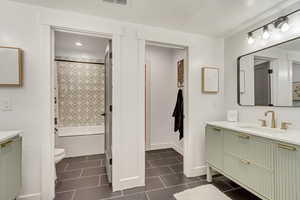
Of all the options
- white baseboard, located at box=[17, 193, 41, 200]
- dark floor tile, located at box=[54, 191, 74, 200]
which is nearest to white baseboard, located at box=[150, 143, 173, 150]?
dark floor tile, located at box=[54, 191, 74, 200]

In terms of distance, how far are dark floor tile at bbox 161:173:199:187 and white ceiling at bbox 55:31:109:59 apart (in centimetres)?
277

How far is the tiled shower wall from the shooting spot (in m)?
3.34

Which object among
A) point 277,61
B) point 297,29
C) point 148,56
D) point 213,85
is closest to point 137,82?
point 213,85

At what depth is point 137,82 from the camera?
77.0 inches

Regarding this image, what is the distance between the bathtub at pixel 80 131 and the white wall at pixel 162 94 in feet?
4.15

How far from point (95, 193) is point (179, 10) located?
257 centimetres

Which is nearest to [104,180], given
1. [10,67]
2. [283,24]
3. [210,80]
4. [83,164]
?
[83,164]

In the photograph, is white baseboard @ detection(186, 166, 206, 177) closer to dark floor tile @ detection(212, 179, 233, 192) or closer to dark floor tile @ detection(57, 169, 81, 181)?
dark floor tile @ detection(212, 179, 233, 192)

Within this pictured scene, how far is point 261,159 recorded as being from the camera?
1.38 meters

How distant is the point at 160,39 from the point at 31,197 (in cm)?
258

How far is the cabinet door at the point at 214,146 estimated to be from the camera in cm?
188

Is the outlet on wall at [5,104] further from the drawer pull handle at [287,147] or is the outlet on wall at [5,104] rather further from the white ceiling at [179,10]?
the drawer pull handle at [287,147]

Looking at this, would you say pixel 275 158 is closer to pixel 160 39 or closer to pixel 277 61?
pixel 277 61

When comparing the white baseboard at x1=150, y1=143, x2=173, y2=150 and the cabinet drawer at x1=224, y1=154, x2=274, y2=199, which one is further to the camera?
the white baseboard at x1=150, y1=143, x2=173, y2=150
